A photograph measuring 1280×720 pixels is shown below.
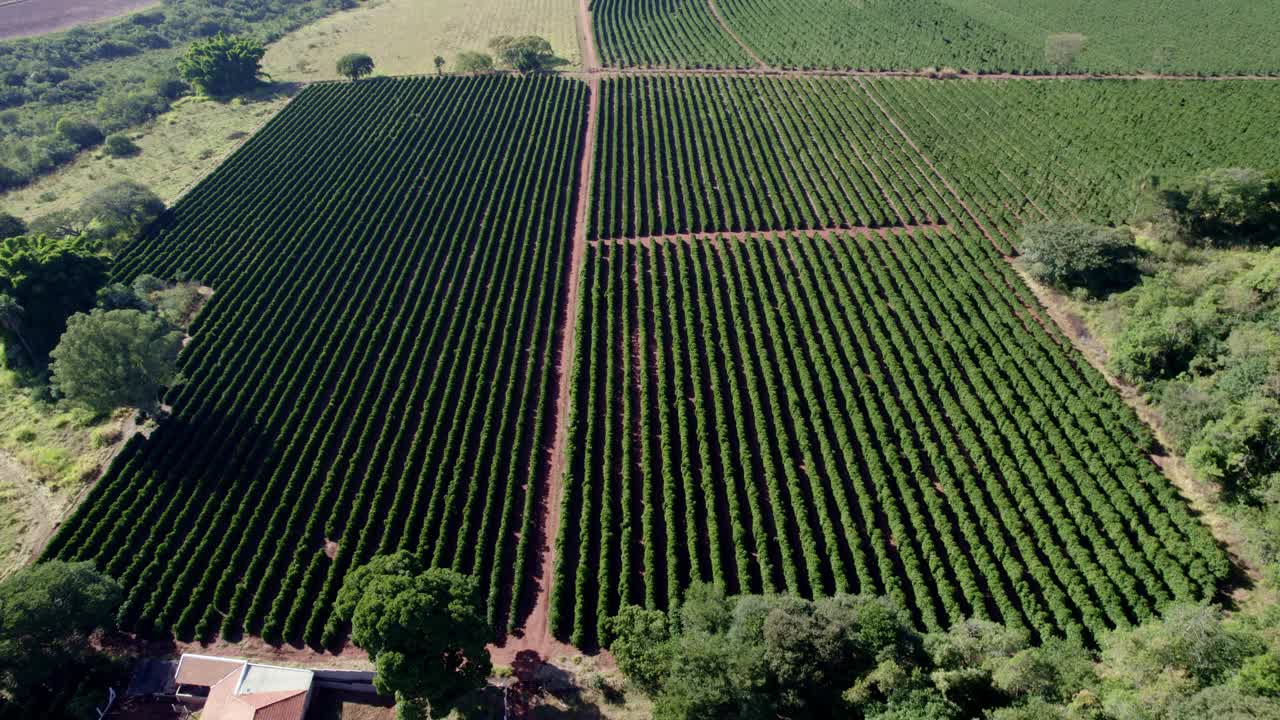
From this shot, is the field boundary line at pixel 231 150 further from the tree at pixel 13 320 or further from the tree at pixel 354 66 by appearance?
the tree at pixel 13 320

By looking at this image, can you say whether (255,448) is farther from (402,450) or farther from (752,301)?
(752,301)

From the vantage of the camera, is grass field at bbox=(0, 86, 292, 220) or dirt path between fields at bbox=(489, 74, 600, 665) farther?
grass field at bbox=(0, 86, 292, 220)

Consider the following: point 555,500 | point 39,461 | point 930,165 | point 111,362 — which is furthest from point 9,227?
point 930,165

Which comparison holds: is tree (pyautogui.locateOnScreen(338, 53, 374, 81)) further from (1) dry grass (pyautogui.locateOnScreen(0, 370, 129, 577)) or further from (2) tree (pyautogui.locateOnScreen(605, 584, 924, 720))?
(2) tree (pyautogui.locateOnScreen(605, 584, 924, 720))

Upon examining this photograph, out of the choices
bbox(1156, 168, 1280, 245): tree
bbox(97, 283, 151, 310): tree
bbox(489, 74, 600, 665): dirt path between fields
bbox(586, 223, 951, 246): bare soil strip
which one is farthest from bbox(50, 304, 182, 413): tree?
bbox(1156, 168, 1280, 245): tree

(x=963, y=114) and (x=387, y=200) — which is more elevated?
(x=963, y=114)

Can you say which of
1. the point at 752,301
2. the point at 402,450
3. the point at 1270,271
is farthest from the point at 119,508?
the point at 1270,271

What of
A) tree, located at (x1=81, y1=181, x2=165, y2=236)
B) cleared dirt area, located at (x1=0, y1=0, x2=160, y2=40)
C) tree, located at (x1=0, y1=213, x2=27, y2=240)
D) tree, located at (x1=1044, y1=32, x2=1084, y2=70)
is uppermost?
cleared dirt area, located at (x1=0, y1=0, x2=160, y2=40)
